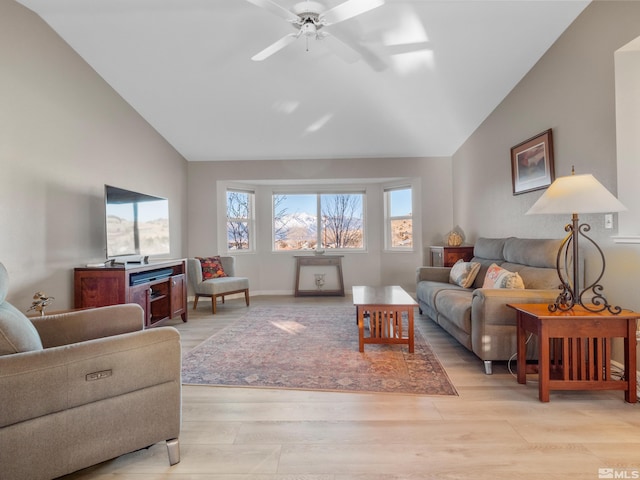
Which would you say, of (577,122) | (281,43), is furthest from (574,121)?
(281,43)

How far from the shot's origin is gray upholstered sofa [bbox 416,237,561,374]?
93.4 inches

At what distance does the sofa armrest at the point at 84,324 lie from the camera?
171 centimetres

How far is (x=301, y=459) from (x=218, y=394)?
89cm

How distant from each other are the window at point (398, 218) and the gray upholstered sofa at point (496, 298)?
1943 millimetres

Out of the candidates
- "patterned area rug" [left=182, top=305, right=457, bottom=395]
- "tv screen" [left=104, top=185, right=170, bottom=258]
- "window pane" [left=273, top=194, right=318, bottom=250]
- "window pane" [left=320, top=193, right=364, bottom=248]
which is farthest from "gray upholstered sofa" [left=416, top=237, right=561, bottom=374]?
"tv screen" [left=104, top=185, right=170, bottom=258]

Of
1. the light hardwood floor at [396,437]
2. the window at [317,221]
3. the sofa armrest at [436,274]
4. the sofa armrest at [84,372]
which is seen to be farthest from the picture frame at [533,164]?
the sofa armrest at [84,372]

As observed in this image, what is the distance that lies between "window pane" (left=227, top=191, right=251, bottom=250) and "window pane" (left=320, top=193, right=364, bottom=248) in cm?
141

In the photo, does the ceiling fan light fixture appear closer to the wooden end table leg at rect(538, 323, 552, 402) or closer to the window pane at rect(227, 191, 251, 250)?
the wooden end table leg at rect(538, 323, 552, 402)

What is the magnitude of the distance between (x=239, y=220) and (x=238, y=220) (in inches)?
0.8

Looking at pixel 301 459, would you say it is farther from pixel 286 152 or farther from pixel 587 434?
pixel 286 152

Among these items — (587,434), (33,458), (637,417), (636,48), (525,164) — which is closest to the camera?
(33,458)

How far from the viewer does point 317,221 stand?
20.4ft

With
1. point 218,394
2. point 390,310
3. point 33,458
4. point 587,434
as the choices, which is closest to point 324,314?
point 390,310

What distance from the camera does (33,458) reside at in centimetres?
119
